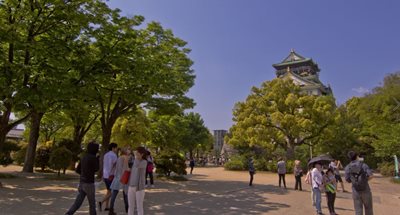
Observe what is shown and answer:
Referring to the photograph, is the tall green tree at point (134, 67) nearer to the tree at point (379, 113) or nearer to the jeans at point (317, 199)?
the jeans at point (317, 199)

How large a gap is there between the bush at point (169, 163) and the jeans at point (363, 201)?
508 inches

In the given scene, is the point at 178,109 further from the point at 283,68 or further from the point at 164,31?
the point at 283,68

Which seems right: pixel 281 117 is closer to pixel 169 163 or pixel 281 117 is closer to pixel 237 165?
pixel 237 165

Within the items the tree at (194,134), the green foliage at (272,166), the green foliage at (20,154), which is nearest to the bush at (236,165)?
the green foliage at (272,166)

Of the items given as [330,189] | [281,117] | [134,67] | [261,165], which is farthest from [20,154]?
[330,189]

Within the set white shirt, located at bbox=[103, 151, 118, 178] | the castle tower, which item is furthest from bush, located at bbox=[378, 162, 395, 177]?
the castle tower

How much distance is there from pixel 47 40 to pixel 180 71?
8.29 meters

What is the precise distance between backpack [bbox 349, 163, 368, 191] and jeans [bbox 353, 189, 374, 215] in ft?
0.36

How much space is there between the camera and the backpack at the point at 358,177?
22.8 ft

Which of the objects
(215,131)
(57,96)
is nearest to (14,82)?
(57,96)

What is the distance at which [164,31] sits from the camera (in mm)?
17875

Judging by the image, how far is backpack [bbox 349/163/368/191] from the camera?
22.8ft

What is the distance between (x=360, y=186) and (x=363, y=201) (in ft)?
1.03

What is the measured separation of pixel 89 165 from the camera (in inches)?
274
